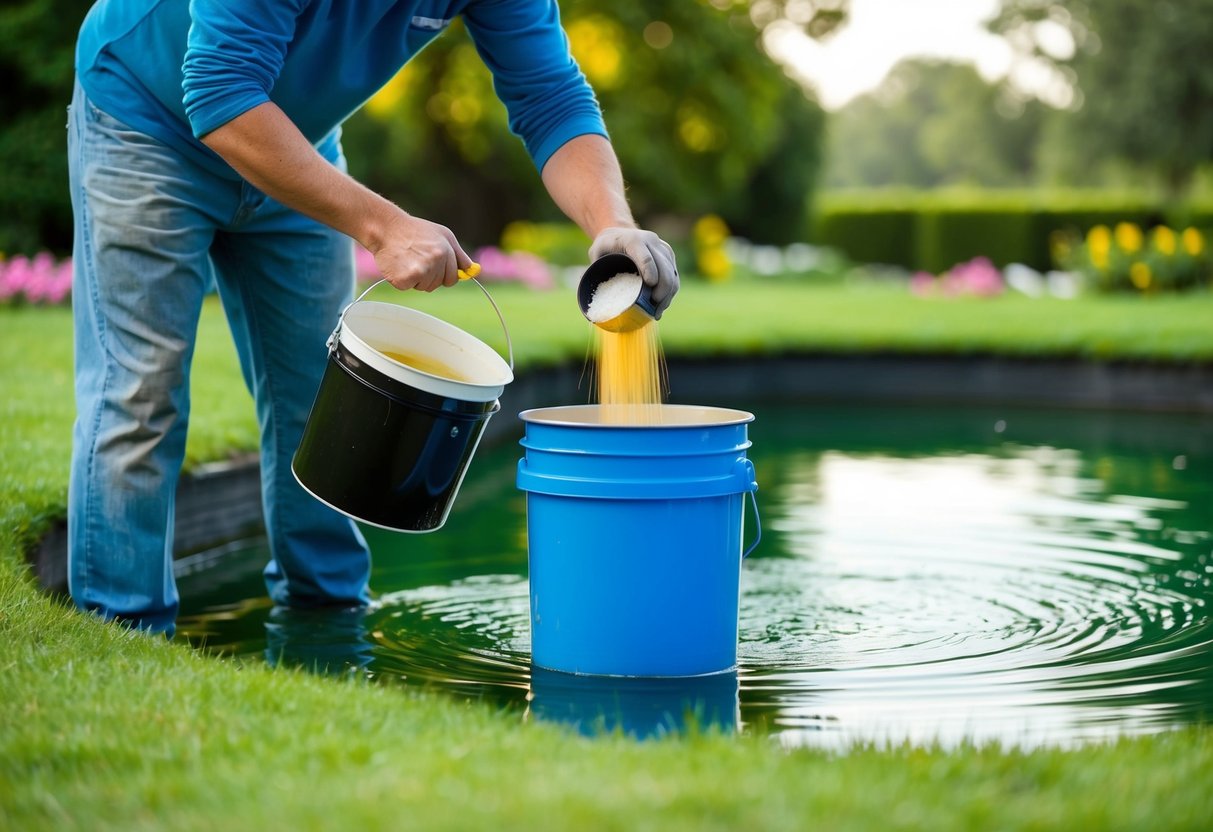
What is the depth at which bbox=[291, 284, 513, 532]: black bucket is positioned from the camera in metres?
2.87

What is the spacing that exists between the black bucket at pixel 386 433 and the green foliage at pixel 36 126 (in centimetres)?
993

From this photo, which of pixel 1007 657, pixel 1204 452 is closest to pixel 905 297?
pixel 1204 452

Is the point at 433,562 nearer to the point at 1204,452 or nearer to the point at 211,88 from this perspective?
the point at 211,88

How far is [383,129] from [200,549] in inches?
750

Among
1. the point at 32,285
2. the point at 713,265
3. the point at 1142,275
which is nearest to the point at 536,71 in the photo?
the point at 32,285

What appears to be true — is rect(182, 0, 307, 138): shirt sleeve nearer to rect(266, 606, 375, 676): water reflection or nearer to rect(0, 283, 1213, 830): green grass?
rect(0, 283, 1213, 830): green grass

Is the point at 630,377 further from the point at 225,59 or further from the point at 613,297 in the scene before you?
the point at 225,59

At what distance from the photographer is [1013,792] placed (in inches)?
78.5

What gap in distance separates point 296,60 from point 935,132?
6305 centimetres

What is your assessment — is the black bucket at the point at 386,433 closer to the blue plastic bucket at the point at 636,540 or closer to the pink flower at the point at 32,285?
the blue plastic bucket at the point at 636,540

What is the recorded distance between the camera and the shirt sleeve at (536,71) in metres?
3.25

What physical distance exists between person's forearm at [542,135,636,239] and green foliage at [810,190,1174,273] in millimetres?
18854

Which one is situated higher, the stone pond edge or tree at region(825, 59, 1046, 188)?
tree at region(825, 59, 1046, 188)

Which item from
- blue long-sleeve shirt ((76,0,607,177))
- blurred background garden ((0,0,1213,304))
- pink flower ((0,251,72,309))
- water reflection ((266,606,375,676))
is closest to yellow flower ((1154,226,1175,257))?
blurred background garden ((0,0,1213,304))
